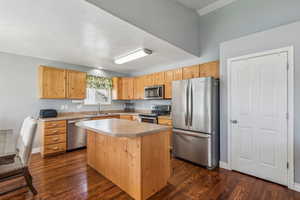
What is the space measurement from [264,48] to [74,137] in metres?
4.56

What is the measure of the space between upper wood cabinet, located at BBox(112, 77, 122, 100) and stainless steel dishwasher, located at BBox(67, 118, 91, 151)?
1724 mm

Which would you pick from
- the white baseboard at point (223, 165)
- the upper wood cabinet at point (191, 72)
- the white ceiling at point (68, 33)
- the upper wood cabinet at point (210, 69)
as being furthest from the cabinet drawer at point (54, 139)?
the upper wood cabinet at point (210, 69)

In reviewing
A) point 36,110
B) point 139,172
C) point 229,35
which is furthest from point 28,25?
point 229,35

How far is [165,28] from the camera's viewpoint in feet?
8.75

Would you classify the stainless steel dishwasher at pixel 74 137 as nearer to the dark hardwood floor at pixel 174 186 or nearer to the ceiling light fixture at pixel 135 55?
the dark hardwood floor at pixel 174 186

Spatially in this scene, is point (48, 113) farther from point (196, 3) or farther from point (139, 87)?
point (196, 3)

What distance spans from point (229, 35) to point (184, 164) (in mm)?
2994

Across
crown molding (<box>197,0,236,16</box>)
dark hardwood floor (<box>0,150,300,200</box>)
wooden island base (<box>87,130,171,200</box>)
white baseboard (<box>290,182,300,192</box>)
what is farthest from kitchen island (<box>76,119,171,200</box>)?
crown molding (<box>197,0,236,16</box>)

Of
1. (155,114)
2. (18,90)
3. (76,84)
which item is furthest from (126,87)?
(18,90)

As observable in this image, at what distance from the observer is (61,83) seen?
3877 millimetres

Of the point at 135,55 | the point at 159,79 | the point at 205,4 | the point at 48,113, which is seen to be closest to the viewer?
the point at 135,55

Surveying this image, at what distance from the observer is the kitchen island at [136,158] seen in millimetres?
1850

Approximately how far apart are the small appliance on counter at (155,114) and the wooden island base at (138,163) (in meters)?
1.71

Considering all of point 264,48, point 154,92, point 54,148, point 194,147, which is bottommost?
point 54,148
